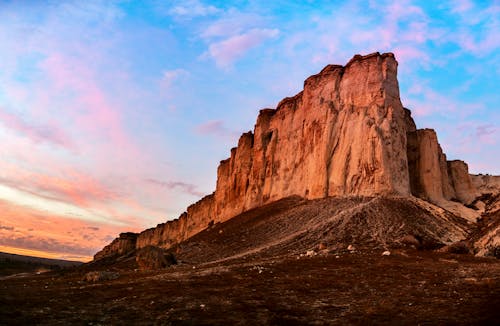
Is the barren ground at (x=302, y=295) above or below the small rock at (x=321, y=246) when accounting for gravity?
below

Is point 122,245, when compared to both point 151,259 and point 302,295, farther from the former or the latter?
point 302,295

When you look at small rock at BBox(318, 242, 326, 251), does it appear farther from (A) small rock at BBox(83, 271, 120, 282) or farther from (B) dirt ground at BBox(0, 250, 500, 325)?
(A) small rock at BBox(83, 271, 120, 282)

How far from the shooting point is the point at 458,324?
13047mm

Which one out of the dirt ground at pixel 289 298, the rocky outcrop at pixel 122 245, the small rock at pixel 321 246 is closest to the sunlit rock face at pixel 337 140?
the small rock at pixel 321 246

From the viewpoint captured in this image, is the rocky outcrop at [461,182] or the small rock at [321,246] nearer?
the small rock at [321,246]

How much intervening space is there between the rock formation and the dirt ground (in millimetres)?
23693

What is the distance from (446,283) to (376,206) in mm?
22372

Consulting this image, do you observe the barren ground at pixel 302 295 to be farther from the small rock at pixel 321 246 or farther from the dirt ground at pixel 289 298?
the small rock at pixel 321 246

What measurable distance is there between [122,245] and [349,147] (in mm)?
97626

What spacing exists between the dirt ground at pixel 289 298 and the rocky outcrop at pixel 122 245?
112353 millimetres

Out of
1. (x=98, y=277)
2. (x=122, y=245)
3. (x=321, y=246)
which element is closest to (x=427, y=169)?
(x=321, y=246)

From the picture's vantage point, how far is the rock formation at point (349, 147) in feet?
160

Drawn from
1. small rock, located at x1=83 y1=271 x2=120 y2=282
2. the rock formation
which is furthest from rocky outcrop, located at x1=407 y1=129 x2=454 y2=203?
small rock, located at x1=83 y1=271 x2=120 y2=282

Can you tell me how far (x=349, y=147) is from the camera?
51156mm
